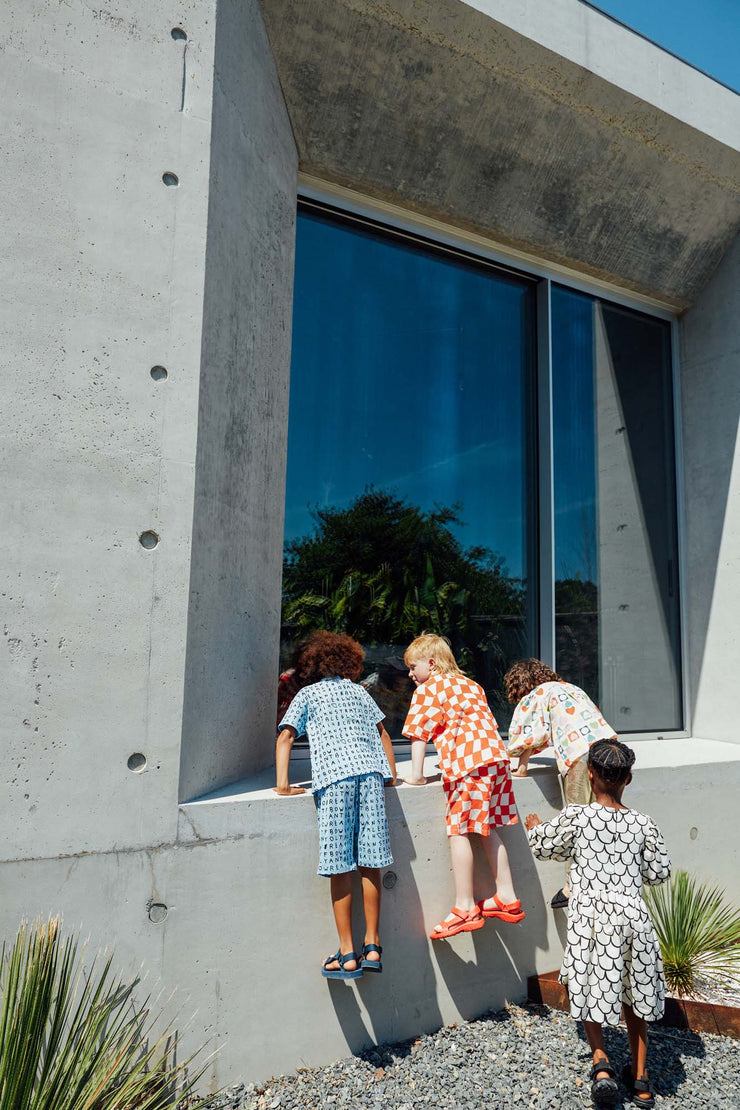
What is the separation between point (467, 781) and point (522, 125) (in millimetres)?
4070

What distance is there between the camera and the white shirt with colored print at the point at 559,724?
158 inches

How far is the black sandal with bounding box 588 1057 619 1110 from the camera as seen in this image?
9.68ft

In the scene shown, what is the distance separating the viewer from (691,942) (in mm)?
4082

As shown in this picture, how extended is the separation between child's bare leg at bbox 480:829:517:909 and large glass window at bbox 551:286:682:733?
7.10ft

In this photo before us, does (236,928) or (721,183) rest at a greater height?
(721,183)

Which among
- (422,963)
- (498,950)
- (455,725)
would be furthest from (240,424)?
(498,950)

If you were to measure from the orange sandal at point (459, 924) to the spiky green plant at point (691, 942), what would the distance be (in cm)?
114

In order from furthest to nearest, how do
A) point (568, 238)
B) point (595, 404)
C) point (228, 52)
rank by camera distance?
point (595, 404), point (568, 238), point (228, 52)

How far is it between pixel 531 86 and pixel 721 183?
1.84 m

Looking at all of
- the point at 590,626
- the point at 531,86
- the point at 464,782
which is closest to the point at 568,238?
the point at 531,86

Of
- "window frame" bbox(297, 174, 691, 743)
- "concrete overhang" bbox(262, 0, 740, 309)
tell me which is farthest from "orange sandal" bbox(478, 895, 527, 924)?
"concrete overhang" bbox(262, 0, 740, 309)

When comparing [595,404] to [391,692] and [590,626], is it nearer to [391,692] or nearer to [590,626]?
[590,626]

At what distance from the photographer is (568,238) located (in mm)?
5672

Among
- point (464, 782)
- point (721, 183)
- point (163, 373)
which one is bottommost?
point (464, 782)
